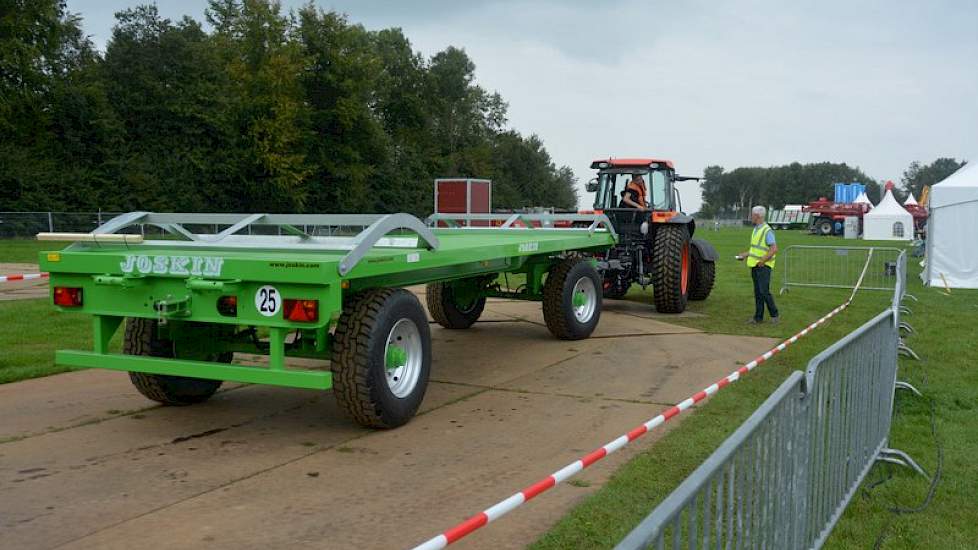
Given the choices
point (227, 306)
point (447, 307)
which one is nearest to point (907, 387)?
point (447, 307)

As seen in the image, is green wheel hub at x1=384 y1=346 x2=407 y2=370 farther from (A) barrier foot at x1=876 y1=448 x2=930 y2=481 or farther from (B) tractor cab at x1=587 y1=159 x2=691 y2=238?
(B) tractor cab at x1=587 y1=159 x2=691 y2=238

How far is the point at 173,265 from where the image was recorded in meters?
5.57

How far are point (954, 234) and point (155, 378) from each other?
1797cm

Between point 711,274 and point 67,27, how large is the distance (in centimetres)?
3906

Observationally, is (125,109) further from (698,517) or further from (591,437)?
(698,517)

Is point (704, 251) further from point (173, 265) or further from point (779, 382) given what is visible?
point (173, 265)

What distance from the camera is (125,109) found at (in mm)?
43312

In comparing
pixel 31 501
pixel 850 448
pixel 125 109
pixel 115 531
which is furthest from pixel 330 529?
pixel 125 109

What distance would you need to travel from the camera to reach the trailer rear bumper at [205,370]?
533cm

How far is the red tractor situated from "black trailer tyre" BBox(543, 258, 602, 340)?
1.87 m

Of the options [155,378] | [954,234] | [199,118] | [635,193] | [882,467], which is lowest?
[882,467]

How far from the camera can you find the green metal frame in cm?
533

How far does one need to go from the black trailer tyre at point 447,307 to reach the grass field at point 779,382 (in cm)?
317

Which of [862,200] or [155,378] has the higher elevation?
[862,200]
